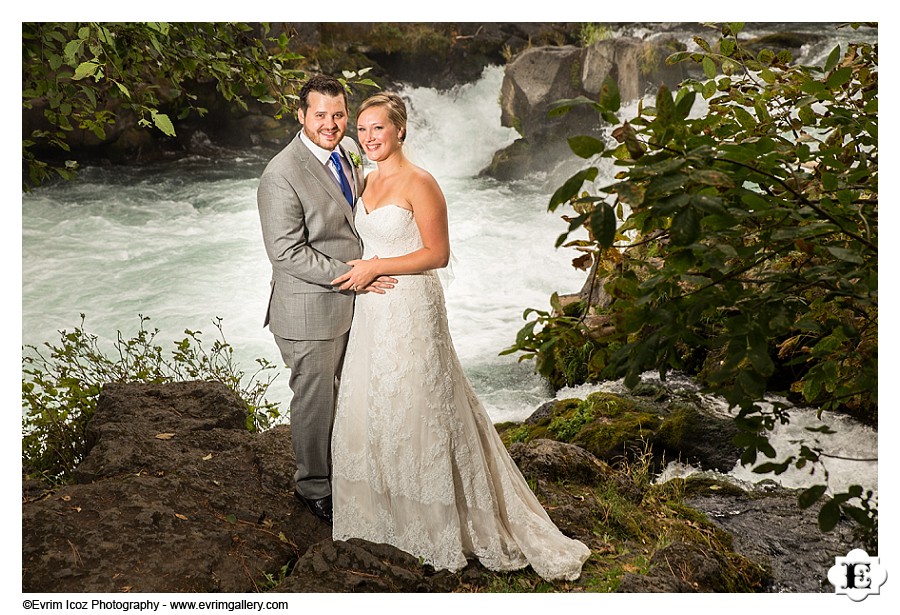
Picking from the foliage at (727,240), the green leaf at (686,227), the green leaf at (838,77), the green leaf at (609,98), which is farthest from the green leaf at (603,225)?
the green leaf at (838,77)

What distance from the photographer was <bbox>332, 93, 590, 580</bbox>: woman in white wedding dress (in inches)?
107

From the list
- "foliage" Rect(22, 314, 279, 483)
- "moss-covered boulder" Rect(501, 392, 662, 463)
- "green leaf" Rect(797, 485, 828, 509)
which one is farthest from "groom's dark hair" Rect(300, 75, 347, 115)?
"moss-covered boulder" Rect(501, 392, 662, 463)

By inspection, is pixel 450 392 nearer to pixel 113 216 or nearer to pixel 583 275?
pixel 583 275

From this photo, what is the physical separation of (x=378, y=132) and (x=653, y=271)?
3.89 feet

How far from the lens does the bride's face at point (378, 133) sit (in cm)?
270

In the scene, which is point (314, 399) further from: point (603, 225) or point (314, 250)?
point (603, 225)

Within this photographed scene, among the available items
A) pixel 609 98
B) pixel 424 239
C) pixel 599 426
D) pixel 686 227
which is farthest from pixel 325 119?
pixel 599 426

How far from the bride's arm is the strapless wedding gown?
4 centimetres

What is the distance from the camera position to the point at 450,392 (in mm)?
2771

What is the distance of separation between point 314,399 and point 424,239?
779mm

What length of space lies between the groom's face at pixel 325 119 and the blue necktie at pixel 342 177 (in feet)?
0.13

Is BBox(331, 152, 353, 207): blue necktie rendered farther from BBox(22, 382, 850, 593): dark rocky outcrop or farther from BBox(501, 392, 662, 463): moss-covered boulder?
BBox(501, 392, 662, 463): moss-covered boulder

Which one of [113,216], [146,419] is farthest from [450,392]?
[113,216]

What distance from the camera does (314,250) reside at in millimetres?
2875
